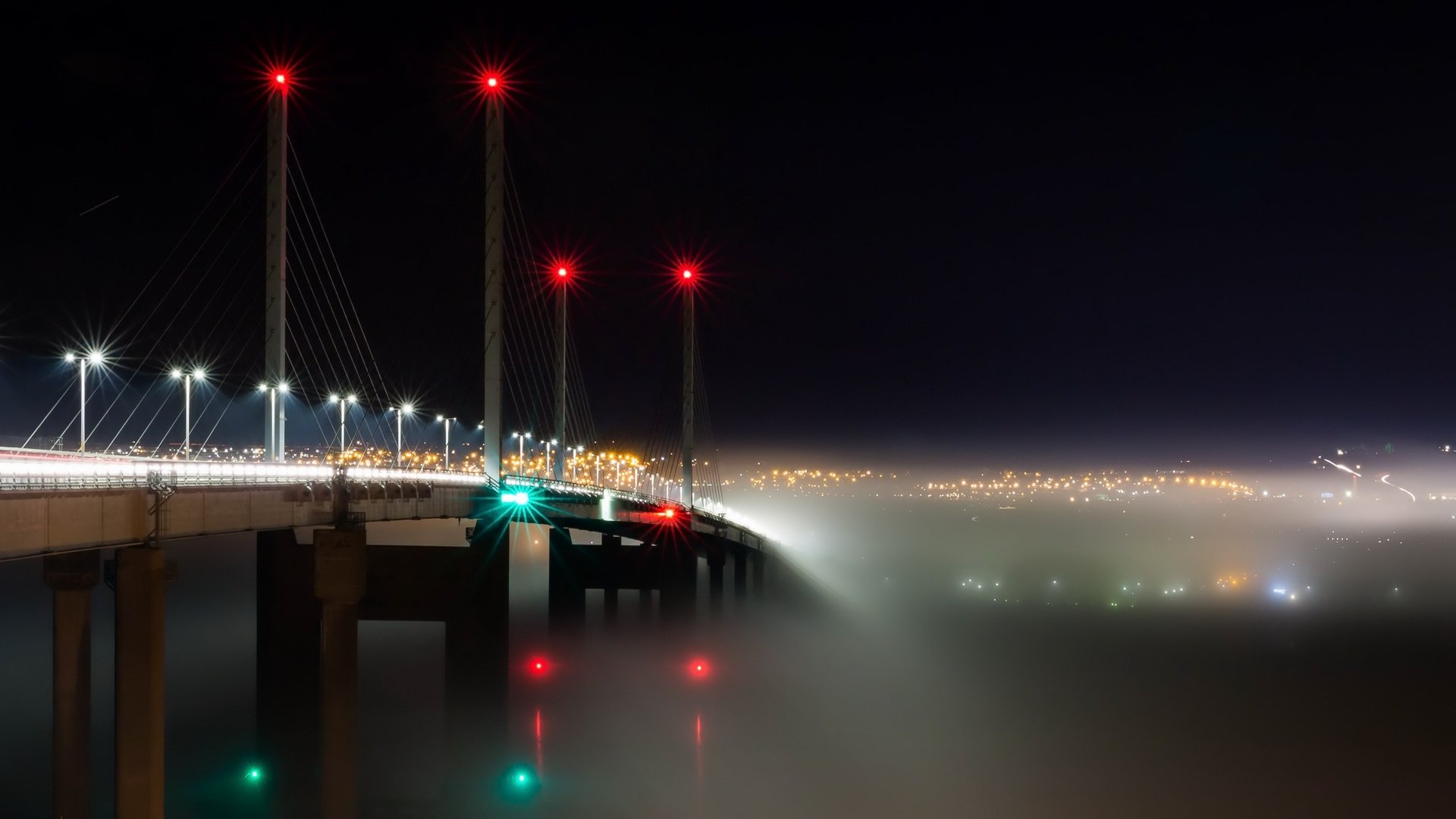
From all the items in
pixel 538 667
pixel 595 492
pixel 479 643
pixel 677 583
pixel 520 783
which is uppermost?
pixel 595 492

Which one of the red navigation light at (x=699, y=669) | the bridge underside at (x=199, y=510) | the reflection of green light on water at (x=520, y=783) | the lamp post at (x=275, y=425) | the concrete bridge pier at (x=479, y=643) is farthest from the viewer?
the red navigation light at (x=699, y=669)

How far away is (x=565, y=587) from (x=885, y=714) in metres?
30.8

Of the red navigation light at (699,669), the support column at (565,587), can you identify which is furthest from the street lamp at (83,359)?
the support column at (565,587)

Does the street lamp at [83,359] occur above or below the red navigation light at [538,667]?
above

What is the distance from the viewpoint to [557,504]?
6169cm

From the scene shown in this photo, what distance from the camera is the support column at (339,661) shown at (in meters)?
29.5

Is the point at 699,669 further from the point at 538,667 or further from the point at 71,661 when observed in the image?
the point at 71,661

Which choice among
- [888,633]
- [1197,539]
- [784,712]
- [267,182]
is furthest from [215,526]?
[1197,539]

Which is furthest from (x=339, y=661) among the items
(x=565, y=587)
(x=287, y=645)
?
(x=565, y=587)

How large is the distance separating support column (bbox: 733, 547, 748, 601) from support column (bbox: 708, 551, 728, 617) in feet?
19.7

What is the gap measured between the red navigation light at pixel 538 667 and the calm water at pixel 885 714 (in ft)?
2.52

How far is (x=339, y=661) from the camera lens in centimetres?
3058

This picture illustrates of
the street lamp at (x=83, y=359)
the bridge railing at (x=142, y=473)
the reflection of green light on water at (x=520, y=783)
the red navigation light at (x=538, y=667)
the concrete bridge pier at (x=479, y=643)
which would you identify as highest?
the street lamp at (x=83, y=359)

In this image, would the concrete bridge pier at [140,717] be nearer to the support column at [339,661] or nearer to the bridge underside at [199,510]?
the bridge underside at [199,510]
